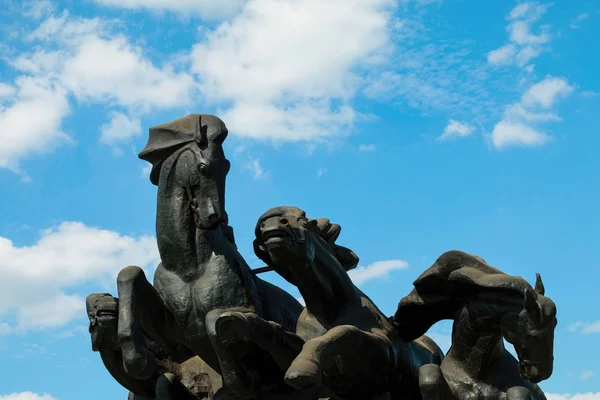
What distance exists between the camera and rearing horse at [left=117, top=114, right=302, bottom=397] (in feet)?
25.2

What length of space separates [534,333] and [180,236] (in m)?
2.78

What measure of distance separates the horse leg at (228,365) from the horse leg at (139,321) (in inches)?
21.6

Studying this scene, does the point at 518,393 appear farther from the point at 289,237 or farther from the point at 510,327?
the point at 289,237

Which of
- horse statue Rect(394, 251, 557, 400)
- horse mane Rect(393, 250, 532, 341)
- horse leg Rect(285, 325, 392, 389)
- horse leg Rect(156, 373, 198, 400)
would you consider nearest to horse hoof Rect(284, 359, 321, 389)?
horse leg Rect(285, 325, 392, 389)

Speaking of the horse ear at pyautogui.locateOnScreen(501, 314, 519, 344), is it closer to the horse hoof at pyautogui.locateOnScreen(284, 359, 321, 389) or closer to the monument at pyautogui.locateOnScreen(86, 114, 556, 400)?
the monument at pyautogui.locateOnScreen(86, 114, 556, 400)

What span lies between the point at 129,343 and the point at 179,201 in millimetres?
1137

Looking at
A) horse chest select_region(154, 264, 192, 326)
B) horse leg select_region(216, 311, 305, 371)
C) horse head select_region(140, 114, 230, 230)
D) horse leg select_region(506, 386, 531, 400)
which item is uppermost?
horse head select_region(140, 114, 230, 230)

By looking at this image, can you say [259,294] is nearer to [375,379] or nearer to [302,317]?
[302,317]

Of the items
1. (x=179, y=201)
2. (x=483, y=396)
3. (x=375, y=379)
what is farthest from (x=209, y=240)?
(x=483, y=396)

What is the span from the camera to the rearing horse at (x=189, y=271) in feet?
25.2

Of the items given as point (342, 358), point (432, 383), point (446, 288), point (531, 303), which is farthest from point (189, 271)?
point (531, 303)

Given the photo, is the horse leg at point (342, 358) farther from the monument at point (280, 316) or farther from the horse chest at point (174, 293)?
the horse chest at point (174, 293)

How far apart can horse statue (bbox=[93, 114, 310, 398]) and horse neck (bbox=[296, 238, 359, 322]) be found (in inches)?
17.1

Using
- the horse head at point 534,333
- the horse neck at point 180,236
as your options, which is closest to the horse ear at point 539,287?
the horse head at point 534,333
